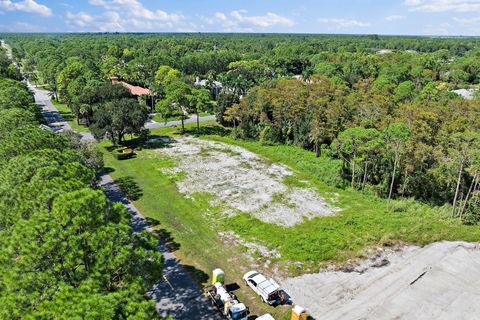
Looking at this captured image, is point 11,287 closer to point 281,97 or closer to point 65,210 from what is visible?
point 65,210

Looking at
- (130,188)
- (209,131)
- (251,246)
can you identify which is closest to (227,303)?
(251,246)

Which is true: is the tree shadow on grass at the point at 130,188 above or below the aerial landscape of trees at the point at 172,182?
below

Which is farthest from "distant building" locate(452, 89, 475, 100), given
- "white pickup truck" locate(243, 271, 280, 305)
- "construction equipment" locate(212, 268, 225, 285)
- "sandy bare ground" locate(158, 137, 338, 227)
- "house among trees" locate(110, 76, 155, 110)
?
"construction equipment" locate(212, 268, 225, 285)

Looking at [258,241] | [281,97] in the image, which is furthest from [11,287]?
[281,97]

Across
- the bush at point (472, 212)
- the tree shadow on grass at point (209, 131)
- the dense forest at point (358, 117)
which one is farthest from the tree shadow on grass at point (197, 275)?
the tree shadow on grass at point (209, 131)

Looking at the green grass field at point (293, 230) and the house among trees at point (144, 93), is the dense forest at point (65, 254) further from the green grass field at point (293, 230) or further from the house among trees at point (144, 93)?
the house among trees at point (144, 93)
